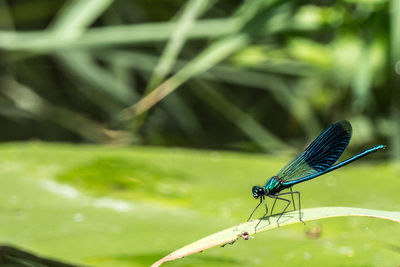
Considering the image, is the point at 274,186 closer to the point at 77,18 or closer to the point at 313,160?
the point at 313,160

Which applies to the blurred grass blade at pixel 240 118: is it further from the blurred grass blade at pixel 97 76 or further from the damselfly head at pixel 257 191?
the damselfly head at pixel 257 191

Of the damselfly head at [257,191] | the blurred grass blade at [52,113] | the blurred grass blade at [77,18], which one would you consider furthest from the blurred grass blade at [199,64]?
the blurred grass blade at [52,113]

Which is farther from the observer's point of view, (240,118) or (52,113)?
(52,113)

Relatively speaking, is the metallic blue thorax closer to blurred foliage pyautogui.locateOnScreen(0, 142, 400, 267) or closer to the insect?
the insect

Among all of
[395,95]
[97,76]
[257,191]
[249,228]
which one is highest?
[97,76]

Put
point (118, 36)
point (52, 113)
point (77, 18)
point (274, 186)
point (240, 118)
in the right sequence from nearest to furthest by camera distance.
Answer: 1. point (274, 186)
2. point (77, 18)
3. point (118, 36)
4. point (240, 118)
5. point (52, 113)

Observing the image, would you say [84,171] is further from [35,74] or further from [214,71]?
[35,74]

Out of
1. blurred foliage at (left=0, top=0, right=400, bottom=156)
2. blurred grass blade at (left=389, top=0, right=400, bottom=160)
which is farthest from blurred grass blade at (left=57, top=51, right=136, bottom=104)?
blurred grass blade at (left=389, top=0, right=400, bottom=160)

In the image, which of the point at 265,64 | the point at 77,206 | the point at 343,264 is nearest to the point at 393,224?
the point at 343,264

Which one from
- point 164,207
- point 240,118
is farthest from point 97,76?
point 164,207
